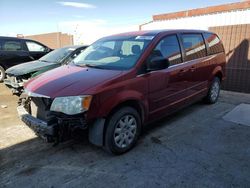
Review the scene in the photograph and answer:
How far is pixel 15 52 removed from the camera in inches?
361

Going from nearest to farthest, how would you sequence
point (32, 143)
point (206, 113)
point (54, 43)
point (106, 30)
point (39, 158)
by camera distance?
point (39, 158) → point (32, 143) → point (206, 113) → point (106, 30) → point (54, 43)

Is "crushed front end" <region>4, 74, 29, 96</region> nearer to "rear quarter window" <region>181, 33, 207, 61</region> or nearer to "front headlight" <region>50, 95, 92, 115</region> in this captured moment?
A: "front headlight" <region>50, 95, 92, 115</region>

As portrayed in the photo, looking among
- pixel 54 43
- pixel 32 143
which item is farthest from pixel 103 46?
pixel 54 43

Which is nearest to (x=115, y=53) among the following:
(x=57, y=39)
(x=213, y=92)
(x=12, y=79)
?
(x=213, y=92)

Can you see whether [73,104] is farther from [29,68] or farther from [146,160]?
[29,68]

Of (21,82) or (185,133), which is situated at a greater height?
(21,82)

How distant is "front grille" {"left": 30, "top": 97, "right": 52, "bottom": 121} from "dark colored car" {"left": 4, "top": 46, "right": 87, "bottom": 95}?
2.93 meters

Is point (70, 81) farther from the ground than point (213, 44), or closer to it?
closer to it

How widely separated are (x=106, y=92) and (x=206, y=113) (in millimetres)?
3065

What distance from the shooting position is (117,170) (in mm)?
3051

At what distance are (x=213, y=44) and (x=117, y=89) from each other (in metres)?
3.46

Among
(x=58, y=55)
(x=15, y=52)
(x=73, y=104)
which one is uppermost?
(x=15, y=52)

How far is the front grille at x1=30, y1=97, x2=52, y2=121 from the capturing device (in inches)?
123

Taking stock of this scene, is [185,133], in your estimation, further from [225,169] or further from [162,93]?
[225,169]
